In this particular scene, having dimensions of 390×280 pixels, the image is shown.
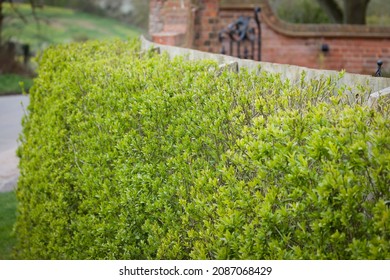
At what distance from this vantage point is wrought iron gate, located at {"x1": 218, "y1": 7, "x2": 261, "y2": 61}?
42.2 ft

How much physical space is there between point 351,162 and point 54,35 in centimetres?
3691

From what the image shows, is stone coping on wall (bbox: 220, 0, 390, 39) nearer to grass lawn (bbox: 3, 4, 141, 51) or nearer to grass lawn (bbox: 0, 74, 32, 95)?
grass lawn (bbox: 0, 74, 32, 95)

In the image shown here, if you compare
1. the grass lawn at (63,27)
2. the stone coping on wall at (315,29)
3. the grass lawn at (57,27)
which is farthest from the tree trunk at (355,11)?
the grass lawn at (63,27)

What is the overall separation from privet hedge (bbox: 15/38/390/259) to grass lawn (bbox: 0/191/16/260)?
114 cm

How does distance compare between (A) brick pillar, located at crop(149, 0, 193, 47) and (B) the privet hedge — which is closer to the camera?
(B) the privet hedge

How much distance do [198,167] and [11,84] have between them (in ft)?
78.0

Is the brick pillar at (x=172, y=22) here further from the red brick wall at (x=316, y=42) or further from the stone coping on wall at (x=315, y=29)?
the stone coping on wall at (x=315, y=29)

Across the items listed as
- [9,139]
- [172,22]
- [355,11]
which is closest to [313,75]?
[172,22]

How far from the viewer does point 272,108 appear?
442 cm

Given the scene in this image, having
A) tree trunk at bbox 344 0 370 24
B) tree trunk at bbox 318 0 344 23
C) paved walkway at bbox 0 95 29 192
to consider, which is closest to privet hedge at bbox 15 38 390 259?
paved walkway at bbox 0 95 29 192

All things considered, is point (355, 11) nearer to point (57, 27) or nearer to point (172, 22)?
point (172, 22)

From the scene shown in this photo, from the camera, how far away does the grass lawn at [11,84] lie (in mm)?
25884

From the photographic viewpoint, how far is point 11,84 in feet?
90.6

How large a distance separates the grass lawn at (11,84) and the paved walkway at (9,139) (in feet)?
6.86
